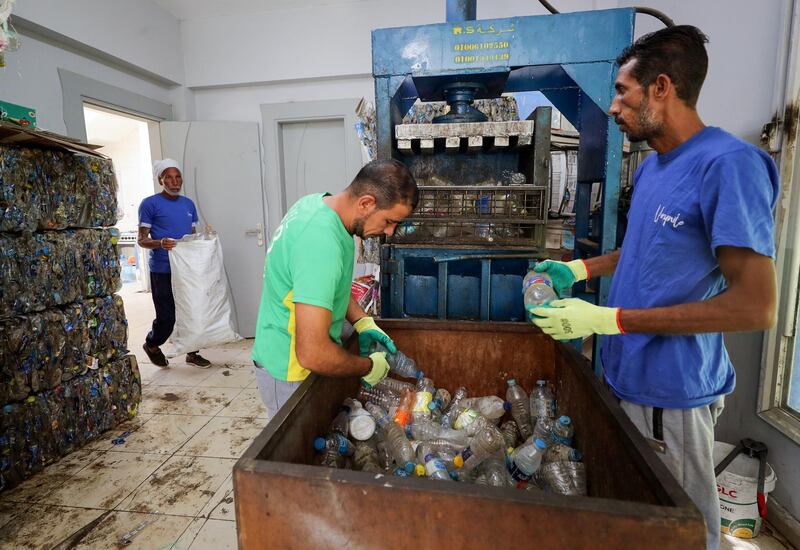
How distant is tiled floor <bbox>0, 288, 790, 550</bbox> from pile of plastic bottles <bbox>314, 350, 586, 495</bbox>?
0.99 meters

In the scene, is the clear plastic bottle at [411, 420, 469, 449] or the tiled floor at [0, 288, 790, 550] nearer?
the clear plastic bottle at [411, 420, 469, 449]

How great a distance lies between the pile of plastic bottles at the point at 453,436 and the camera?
126 centimetres

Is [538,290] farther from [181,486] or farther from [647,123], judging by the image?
[181,486]

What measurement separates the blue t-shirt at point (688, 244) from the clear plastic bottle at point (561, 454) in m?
0.24

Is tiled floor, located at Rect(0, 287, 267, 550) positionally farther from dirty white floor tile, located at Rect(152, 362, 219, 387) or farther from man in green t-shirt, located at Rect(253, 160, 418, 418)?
man in green t-shirt, located at Rect(253, 160, 418, 418)

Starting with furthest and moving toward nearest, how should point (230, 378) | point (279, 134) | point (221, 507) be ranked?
point (279, 134)
point (230, 378)
point (221, 507)

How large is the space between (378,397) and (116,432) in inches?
83.8

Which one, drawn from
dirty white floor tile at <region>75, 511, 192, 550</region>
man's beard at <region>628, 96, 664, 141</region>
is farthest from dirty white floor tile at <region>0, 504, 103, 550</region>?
man's beard at <region>628, 96, 664, 141</region>

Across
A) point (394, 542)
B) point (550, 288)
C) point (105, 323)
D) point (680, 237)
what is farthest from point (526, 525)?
point (105, 323)

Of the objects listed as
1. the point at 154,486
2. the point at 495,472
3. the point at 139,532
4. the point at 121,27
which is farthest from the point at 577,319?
the point at 121,27

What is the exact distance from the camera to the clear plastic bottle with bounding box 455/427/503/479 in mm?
1348

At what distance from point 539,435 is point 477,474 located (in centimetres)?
29

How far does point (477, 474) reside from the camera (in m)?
1.32

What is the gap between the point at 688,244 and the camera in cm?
111
